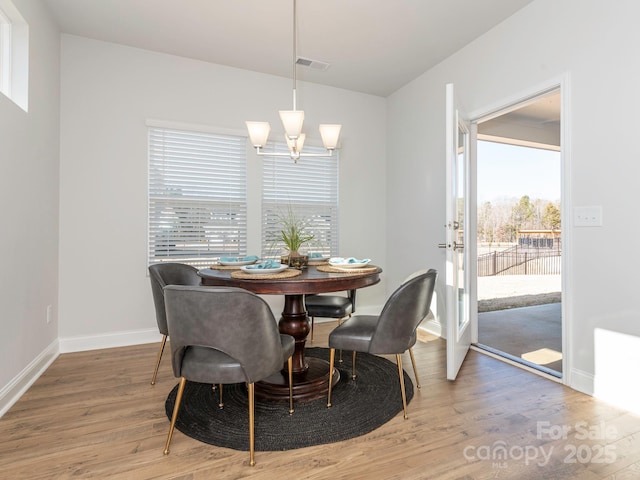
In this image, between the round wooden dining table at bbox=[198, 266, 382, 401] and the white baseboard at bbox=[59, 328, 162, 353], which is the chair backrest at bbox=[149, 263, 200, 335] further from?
the white baseboard at bbox=[59, 328, 162, 353]

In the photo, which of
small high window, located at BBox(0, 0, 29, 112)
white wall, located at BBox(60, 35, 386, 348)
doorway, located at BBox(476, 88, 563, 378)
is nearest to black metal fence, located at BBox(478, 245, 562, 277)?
doorway, located at BBox(476, 88, 563, 378)

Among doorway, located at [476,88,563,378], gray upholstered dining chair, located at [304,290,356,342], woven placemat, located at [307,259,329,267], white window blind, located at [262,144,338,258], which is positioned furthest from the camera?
doorway, located at [476,88,563,378]

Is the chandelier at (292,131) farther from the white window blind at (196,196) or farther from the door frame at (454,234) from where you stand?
the white window blind at (196,196)

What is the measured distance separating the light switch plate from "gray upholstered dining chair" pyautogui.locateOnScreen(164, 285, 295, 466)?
2160mm

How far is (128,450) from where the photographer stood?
1.70 m

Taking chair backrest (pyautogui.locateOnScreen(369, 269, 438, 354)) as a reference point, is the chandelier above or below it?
above

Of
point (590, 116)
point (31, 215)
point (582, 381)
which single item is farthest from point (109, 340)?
point (590, 116)

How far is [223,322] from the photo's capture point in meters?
1.54

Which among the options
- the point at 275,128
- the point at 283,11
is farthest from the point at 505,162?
the point at 283,11

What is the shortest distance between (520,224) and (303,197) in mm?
4588

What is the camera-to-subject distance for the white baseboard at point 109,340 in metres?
3.11

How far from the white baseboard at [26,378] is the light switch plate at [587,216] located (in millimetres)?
3811

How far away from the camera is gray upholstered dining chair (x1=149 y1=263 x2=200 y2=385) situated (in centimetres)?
240

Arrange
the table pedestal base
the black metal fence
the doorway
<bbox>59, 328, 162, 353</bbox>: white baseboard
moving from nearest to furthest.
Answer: the table pedestal base, <bbox>59, 328, 162, 353</bbox>: white baseboard, the doorway, the black metal fence
